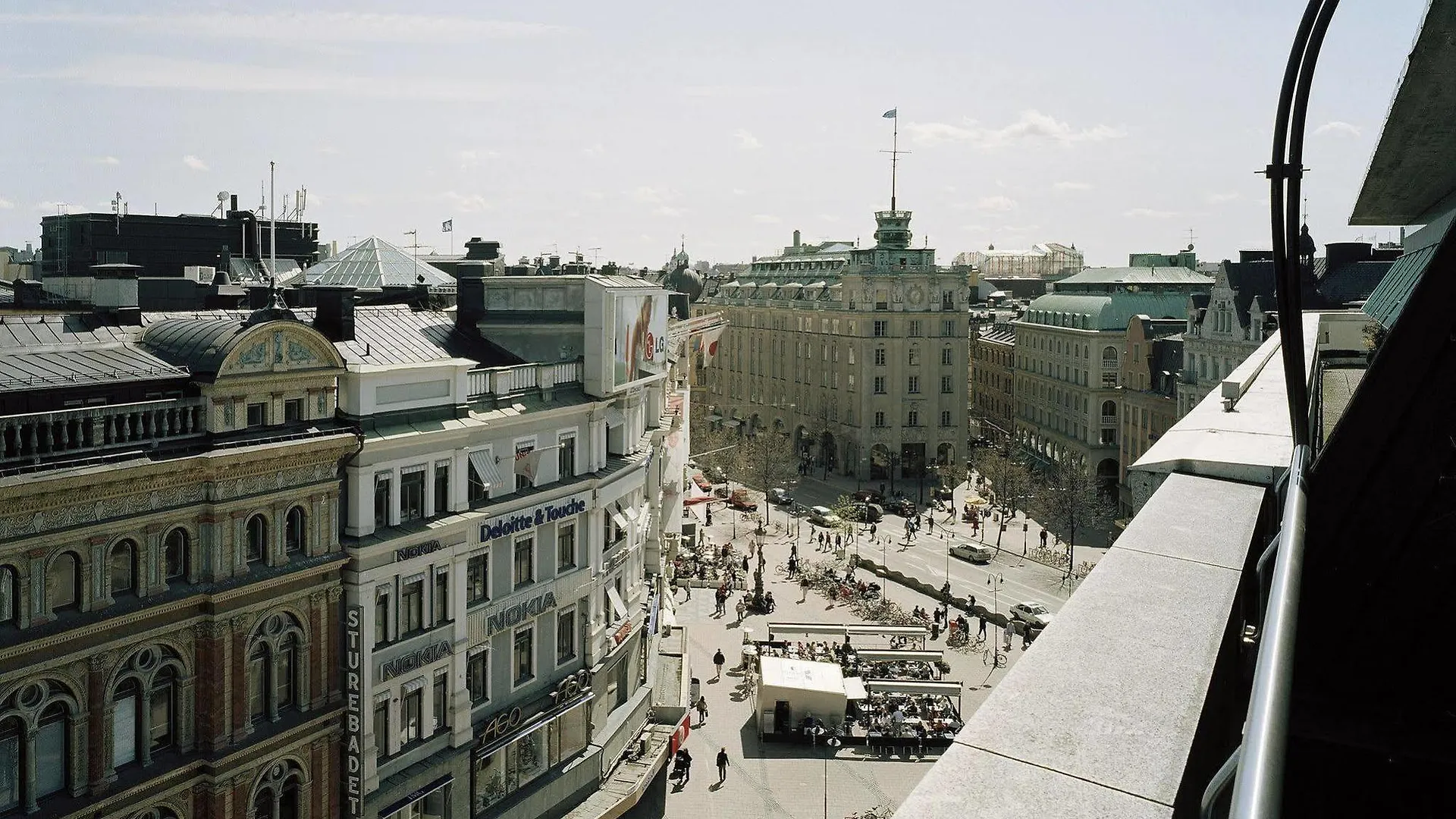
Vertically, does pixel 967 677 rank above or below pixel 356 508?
below

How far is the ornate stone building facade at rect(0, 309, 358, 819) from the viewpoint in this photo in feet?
65.1

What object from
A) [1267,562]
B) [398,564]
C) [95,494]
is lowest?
[398,564]

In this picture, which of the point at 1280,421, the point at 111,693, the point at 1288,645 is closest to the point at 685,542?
the point at 111,693

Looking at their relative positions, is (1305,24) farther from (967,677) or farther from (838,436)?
(838,436)

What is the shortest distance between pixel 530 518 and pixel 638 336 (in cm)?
878

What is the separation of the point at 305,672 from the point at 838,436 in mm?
86126

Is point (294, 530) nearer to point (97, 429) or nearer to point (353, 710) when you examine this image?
point (353, 710)

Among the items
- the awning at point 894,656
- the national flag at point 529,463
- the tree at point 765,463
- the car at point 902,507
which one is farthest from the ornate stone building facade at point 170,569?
the car at point 902,507

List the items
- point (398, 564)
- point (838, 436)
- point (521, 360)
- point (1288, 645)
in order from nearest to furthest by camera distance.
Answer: point (1288, 645) < point (398, 564) < point (521, 360) < point (838, 436)

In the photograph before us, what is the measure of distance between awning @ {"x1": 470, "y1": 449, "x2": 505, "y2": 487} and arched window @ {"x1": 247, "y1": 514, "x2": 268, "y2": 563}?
6.55 m

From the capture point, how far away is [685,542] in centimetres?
7756

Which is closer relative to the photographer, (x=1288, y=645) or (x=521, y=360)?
(x=1288, y=645)

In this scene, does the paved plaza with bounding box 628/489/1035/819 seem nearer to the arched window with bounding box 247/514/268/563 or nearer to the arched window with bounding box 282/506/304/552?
the arched window with bounding box 282/506/304/552

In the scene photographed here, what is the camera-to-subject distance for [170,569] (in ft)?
73.2
